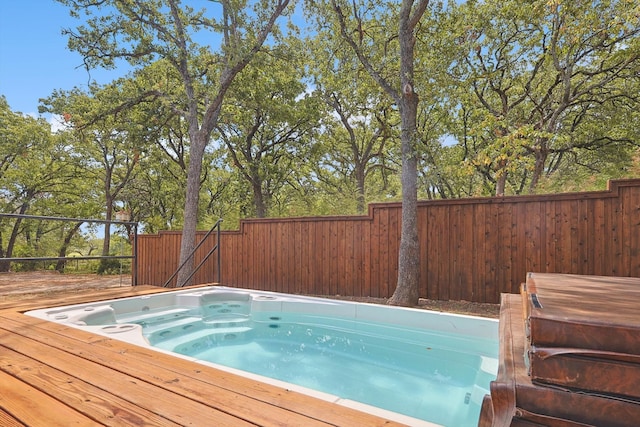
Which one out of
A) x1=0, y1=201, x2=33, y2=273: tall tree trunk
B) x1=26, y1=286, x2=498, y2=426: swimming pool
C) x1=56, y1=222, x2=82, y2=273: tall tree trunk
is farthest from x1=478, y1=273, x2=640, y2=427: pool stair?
x1=0, y1=201, x2=33, y2=273: tall tree trunk

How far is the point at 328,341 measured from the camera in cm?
348

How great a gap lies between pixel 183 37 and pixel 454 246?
6.10 metres

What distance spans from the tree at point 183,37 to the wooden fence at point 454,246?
5.04 ft

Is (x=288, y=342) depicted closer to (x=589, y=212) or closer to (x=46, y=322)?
(x=46, y=322)

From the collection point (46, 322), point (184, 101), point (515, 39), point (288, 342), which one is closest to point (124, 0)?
point (184, 101)

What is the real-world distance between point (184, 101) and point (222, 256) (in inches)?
123

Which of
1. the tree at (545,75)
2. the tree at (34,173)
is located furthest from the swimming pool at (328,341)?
the tree at (34,173)

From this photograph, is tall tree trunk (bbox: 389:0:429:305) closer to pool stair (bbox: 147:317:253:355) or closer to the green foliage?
the green foliage

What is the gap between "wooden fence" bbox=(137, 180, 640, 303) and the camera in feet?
13.2

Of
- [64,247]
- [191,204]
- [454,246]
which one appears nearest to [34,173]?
[64,247]

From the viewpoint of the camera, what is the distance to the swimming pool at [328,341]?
2.41 metres

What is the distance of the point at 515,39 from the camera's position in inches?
280

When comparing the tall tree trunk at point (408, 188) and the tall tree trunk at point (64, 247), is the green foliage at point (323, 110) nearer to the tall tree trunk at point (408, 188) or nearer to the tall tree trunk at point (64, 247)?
the tall tree trunk at point (408, 188)

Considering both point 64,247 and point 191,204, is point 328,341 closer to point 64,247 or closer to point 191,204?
point 191,204
